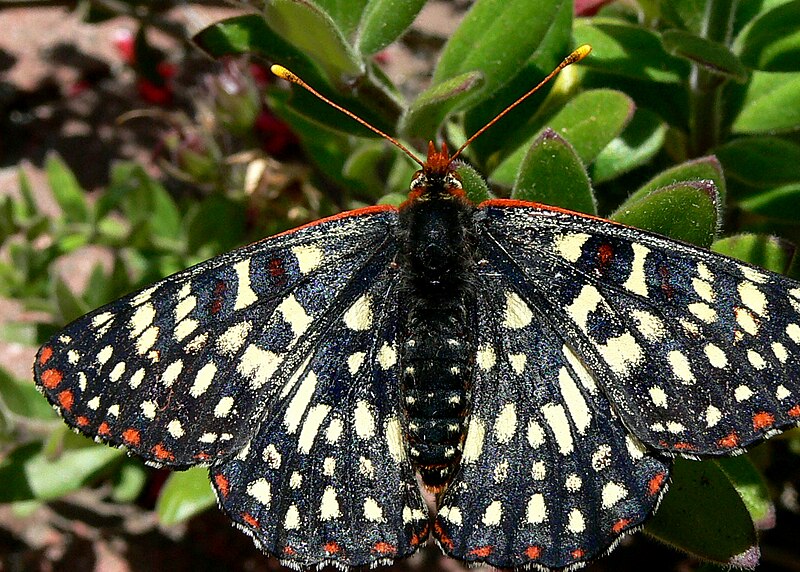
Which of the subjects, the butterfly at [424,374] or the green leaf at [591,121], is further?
the green leaf at [591,121]

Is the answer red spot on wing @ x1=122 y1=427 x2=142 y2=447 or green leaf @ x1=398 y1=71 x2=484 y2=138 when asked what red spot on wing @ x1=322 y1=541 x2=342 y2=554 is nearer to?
red spot on wing @ x1=122 y1=427 x2=142 y2=447

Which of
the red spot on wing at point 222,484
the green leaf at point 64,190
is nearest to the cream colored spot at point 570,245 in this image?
the red spot on wing at point 222,484

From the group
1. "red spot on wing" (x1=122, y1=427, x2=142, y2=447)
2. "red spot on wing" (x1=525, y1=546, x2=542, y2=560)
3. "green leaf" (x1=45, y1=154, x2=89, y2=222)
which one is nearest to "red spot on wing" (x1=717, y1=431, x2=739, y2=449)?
"red spot on wing" (x1=525, y1=546, x2=542, y2=560)

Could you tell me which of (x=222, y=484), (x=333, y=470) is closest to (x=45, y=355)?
(x=222, y=484)

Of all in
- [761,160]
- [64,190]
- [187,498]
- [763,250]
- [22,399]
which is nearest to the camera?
[763,250]

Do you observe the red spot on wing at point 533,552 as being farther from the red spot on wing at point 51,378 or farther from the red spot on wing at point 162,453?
the red spot on wing at point 51,378

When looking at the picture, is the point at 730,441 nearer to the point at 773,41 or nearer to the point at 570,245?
the point at 570,245

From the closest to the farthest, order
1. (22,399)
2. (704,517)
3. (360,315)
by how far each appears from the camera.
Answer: (704,517) < (360,315) < (22,399)
